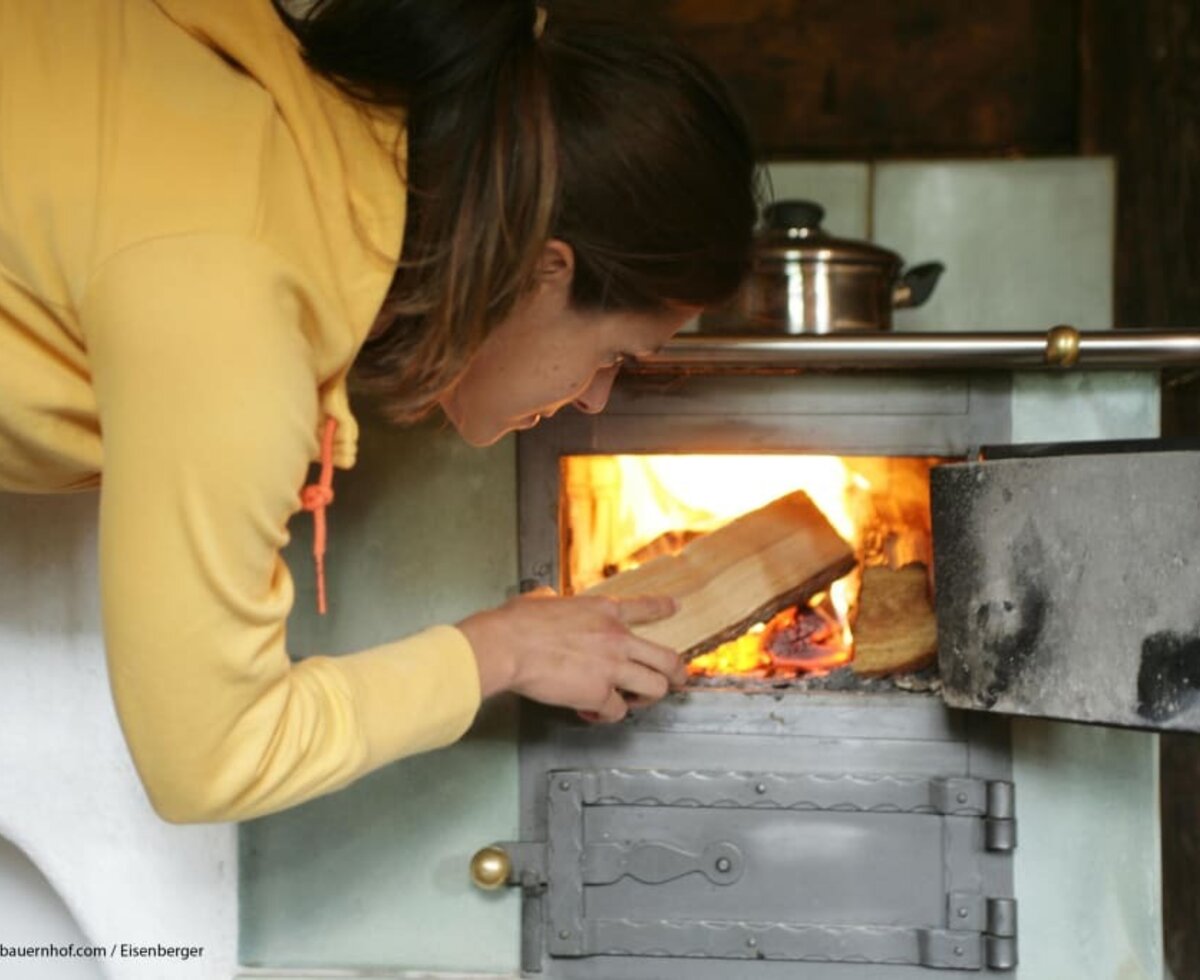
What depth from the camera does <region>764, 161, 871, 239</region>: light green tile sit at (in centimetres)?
202

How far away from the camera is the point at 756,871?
5.08 feet

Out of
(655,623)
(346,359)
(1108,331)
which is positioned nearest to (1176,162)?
(1108,331)

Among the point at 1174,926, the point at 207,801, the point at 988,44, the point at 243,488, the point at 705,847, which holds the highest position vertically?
the point at 988,44

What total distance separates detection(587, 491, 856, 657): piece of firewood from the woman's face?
1.31ft

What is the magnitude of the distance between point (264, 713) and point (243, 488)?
0.18m

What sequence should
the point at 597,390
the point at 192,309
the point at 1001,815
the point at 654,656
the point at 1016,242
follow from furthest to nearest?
the point at 1016,242
the point at 1001,815
the point at 654,656
the point at 597,390
the point at 192,309

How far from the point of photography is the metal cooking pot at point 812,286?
61.4 inches

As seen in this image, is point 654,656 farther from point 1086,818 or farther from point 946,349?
point 1086,818

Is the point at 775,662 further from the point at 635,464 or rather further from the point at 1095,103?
the point at 1095,103

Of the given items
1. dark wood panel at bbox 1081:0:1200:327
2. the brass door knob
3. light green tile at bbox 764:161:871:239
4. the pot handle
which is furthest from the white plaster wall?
dark wood panel at bbox 1081:0:1200:327

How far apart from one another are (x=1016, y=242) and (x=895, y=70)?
74 centimetres

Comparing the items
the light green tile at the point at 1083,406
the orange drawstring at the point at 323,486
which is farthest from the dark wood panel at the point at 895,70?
the orange drawstring at the point at 323,486

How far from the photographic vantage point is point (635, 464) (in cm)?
171

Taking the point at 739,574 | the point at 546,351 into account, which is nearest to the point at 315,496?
the point at 546,351
